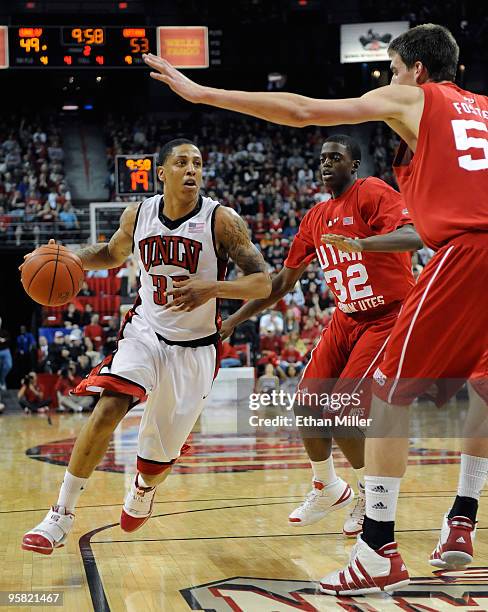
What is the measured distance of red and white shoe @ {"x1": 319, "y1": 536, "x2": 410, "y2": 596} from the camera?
3568 millimetres

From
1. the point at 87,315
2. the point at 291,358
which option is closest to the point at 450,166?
the point at 291,358

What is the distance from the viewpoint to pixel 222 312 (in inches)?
725

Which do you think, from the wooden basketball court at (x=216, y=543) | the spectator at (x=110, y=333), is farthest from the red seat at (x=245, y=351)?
the wooden basketball court at (x=216, y=543)

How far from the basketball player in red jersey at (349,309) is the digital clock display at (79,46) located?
45.0ft

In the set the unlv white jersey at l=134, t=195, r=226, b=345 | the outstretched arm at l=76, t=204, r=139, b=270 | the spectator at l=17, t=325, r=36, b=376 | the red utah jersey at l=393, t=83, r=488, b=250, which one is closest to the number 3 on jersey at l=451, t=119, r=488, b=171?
the red utah jersey at l=393, t=83, r=488, b=250

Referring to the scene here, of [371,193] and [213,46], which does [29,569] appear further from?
[213,46]

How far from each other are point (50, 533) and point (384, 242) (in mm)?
2204

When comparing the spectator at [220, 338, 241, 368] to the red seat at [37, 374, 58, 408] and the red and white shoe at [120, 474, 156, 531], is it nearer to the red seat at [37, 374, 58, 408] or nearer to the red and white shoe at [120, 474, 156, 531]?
the red seat at [37, 374, 58, 408]

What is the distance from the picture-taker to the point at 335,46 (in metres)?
25.3

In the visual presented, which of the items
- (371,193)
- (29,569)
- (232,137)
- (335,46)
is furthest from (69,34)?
(29,569)

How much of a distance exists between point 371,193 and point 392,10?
70.5 ft

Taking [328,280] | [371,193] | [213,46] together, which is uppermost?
[213,46]

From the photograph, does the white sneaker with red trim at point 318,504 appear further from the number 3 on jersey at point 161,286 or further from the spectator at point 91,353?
the spectator at point 91,353

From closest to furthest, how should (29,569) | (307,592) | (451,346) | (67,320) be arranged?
1. (451,346)
2. (307,592)
3. (29,569)
4. (67,320)
